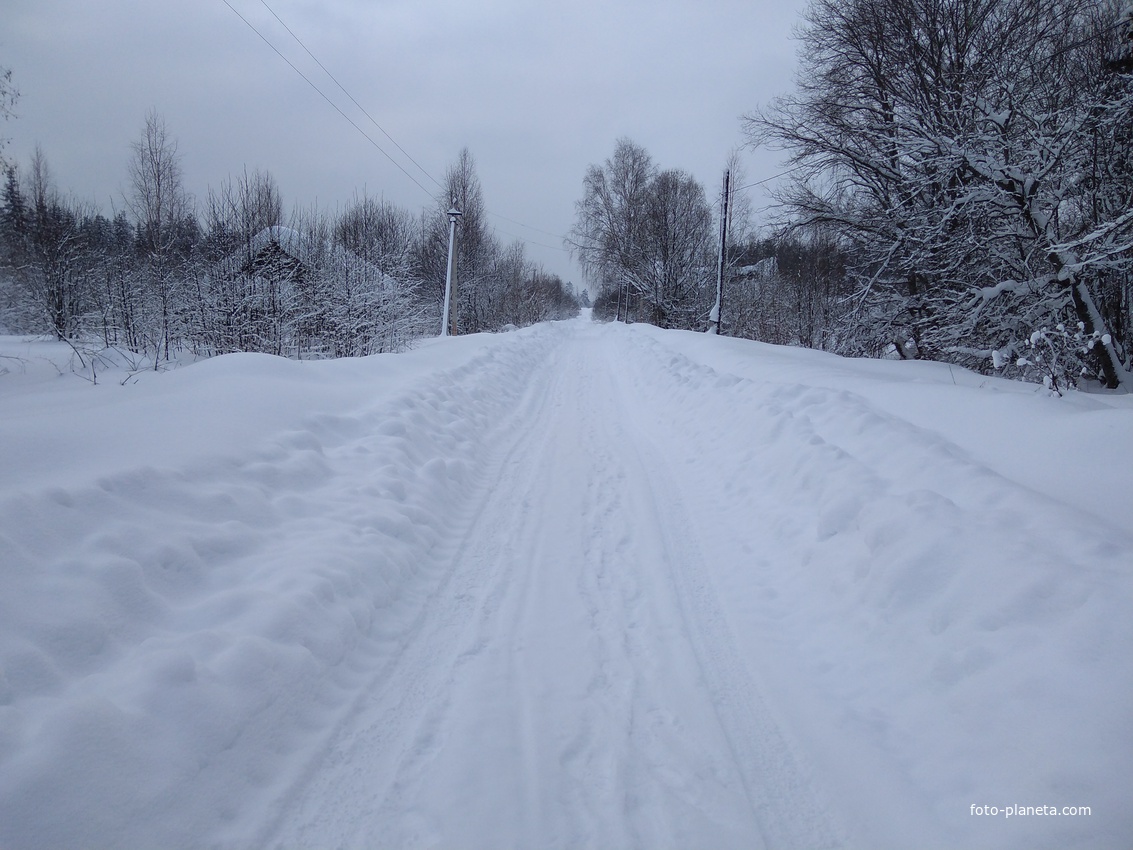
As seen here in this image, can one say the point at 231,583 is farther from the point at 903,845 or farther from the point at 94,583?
the point at 903,845

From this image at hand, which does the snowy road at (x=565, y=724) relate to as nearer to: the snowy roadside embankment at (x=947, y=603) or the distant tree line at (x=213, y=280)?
the snowy roadside embankment at (x=947, y=603)

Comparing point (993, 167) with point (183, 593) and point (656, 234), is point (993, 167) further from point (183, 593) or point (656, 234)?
point (656, 234)

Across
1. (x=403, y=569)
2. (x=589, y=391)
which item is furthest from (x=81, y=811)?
(x=589, y=391)

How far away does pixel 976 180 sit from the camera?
9688 mm

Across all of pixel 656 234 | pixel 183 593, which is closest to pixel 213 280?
pixel 183 593

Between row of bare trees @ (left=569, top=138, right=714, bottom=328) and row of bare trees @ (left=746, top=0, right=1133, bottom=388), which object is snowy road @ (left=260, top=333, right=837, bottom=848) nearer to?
row of bare trees @ (left=746, top=0, right=1133, bottom=388)

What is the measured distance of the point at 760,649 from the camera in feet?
10.3

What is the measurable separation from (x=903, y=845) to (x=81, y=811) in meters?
3.05

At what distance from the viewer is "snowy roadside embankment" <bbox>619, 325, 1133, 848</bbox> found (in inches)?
81.2

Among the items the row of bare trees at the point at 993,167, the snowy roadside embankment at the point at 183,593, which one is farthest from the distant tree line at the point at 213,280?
the row of bare trees at the point at 993,167

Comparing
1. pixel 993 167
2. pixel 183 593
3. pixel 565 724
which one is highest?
pixel 993 167

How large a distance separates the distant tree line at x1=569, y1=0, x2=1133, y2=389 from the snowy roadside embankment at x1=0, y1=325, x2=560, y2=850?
6.41 m

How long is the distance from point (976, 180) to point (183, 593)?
530 inches

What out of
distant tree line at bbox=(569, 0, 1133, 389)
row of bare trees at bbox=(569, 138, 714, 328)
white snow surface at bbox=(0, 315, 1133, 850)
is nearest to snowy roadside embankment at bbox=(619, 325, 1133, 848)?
white snow surface at bbox=(0, 315, 1133, 850)
